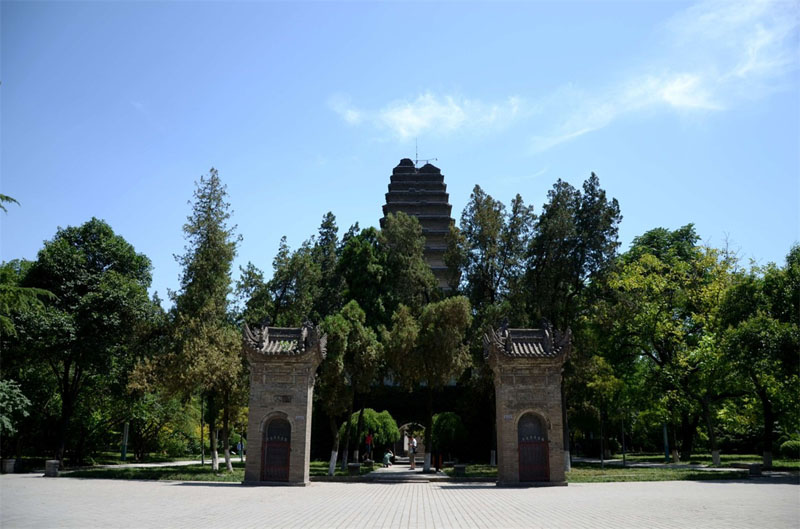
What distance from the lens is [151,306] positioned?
30812 millimetres

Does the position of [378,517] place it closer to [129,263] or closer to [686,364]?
[686,364]

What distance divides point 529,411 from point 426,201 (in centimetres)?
4015

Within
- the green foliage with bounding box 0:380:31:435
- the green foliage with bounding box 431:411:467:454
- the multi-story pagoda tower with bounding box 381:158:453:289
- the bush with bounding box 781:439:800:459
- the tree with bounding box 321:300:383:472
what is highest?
the multi-story pagoda tower with bounding box 381:158:453:289

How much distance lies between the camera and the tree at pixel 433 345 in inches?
1064

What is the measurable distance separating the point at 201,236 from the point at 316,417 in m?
16.9

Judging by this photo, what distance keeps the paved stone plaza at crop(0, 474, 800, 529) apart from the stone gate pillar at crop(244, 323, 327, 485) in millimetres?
1787

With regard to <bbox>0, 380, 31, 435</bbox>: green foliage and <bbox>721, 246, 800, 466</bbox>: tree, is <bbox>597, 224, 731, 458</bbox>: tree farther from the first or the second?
<bbox>0, 380, 31, 435</bbox>: green foliage

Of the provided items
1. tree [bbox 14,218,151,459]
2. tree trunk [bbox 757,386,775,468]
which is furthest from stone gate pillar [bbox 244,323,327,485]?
tree trunk [bbox 757,386,775,468]

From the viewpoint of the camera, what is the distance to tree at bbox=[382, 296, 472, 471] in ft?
88.7

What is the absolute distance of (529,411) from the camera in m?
21.8

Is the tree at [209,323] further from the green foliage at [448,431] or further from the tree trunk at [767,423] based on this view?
the tree trunk at [767,423]

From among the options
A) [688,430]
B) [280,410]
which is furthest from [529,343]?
[688,430]

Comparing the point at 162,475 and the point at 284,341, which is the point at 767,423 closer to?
the point at 284,341

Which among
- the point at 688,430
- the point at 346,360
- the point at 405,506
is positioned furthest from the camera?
the point at 688,430
